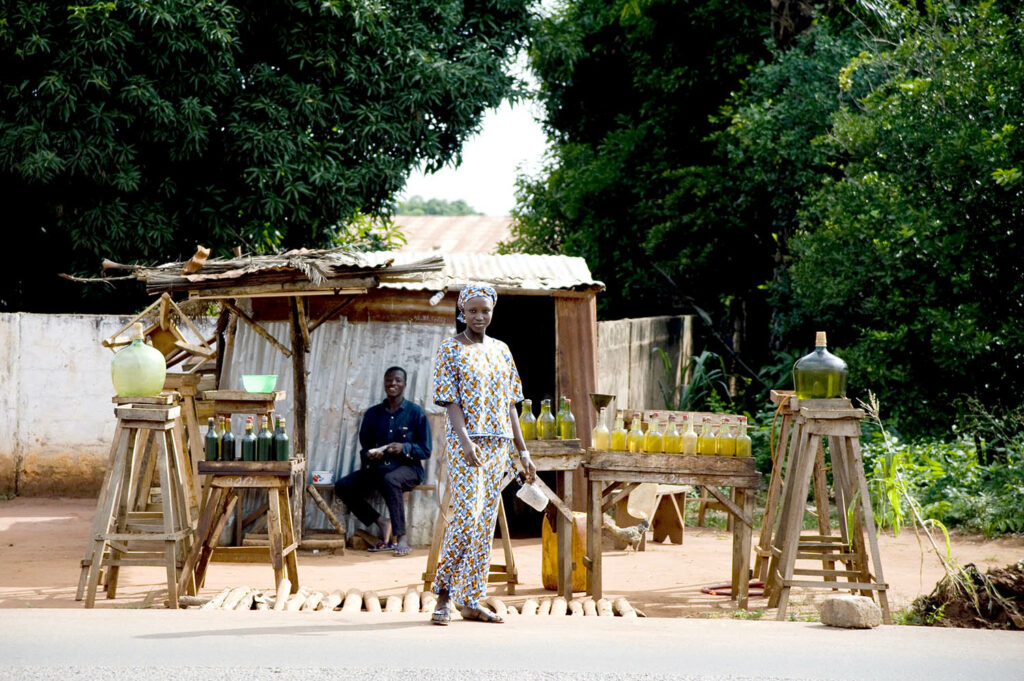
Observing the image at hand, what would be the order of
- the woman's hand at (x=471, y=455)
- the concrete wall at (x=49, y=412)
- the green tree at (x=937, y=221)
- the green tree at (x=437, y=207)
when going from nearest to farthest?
the woman's hand at (x=471, y=455), the green tree at (x=937, y=221), the concrete wall at (x=49, y=412), the green tree at (x=437, y=207)

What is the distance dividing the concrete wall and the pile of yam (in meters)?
6.22

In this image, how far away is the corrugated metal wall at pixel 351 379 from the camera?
32.8 ft

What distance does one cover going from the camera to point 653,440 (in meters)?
7.47

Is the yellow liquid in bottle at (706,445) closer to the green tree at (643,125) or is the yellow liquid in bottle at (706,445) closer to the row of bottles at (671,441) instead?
the row of bottles at (671,441)

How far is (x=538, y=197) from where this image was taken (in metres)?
20.5

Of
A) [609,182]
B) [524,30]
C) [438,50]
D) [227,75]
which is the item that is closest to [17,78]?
[227,75]

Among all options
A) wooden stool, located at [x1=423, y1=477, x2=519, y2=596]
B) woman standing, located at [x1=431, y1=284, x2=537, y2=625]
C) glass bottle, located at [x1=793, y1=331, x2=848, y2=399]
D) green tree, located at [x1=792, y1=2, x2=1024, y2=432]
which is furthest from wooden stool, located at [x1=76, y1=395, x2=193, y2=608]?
green tree, located at [x1=792, y1=2, x2=1024, y2=432]

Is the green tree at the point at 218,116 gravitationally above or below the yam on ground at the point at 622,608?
above

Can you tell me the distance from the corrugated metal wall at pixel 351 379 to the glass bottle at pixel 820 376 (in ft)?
12.2

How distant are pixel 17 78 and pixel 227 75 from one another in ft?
7.79

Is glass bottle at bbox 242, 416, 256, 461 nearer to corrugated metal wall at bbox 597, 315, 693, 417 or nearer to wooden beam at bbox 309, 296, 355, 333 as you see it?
wooden beam at bbox 309, 296, 355, 333

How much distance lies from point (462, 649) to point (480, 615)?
757mm

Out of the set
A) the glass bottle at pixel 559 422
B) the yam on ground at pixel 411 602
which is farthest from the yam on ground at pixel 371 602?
the glass bottle at pixel 559 422

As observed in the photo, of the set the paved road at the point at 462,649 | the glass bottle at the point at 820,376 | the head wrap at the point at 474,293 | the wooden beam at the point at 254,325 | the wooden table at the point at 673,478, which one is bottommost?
the paved road at the point at 462,649
